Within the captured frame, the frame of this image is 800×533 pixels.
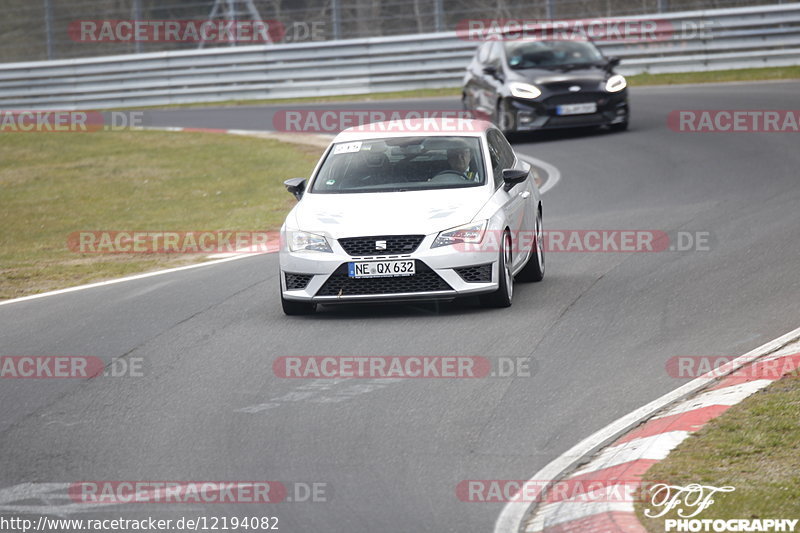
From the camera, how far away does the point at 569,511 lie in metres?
5.80

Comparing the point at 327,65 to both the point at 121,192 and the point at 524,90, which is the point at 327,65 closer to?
the point at 524,90

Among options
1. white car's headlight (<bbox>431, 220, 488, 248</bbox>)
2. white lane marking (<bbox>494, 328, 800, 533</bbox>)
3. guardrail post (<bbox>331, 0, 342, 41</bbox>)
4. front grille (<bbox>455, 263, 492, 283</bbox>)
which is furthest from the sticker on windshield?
guardrail post (<bbox>331, 0, 342, 41</bbox>)

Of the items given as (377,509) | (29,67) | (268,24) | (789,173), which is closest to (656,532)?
(377,509)

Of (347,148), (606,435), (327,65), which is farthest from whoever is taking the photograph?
(327,65)

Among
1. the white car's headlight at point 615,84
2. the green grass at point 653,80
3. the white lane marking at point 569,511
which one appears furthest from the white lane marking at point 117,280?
the green grass at point 653,80

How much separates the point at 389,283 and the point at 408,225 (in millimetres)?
476

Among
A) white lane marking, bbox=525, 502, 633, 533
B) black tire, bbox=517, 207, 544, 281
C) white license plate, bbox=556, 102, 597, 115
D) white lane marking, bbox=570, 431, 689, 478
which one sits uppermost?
white lane marking, bbox=525, 502, 633, 533

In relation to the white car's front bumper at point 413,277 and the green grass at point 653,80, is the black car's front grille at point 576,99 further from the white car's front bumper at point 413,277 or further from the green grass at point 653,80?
the white car's front bumper at point 413,277

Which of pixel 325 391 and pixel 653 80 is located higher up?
pixel 325 391

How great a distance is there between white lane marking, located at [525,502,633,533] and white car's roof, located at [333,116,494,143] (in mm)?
5937

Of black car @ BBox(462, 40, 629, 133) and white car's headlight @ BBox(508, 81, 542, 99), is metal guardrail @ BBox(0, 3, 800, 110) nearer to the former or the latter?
black car @ BBox(462, 40, 629, 133)

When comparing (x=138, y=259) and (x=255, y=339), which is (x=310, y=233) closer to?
(x=255, y=339)

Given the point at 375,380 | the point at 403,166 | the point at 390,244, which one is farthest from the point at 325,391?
the point at 403,166

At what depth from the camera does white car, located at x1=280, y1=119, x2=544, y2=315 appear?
10.0m
